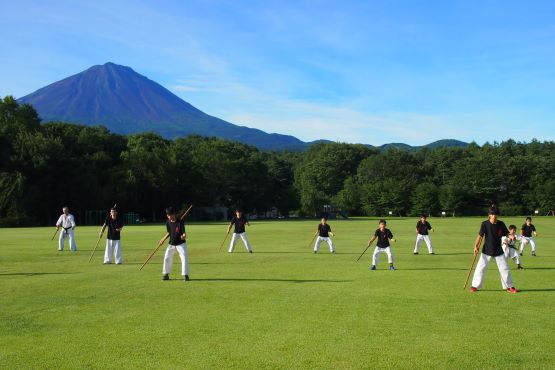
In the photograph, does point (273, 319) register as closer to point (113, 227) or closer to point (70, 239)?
point (113, 227)

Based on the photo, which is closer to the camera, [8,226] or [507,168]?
[8,226]

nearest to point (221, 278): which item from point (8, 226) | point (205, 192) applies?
point (8, 226)

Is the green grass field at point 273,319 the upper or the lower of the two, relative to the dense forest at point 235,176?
lower

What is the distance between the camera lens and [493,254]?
1328 cm

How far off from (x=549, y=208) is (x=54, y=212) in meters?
91.1

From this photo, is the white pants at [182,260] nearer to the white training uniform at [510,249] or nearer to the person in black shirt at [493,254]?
the person in black shirt at [493,254]

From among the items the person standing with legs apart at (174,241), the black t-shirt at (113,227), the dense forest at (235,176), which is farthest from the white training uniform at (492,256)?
the dense forest at (235,176)

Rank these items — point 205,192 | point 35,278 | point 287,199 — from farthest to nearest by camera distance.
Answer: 1. point 287,199
2. point 205,192
3. point 35,278

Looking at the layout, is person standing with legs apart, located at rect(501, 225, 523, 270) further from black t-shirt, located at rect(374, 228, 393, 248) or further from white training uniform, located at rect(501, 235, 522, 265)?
black t-shirt, located at rect(374, 228, 393, 248)

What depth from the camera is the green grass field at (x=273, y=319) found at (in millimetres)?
7361

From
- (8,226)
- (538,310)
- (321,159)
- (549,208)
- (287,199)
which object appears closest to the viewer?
(538,310)

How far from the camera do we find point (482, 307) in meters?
10.9

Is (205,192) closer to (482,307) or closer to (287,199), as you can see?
(287,199)

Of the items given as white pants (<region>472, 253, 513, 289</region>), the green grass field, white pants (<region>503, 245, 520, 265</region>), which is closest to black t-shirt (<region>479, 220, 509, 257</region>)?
white pants (<region>472, 253, 513, 289</region>)
